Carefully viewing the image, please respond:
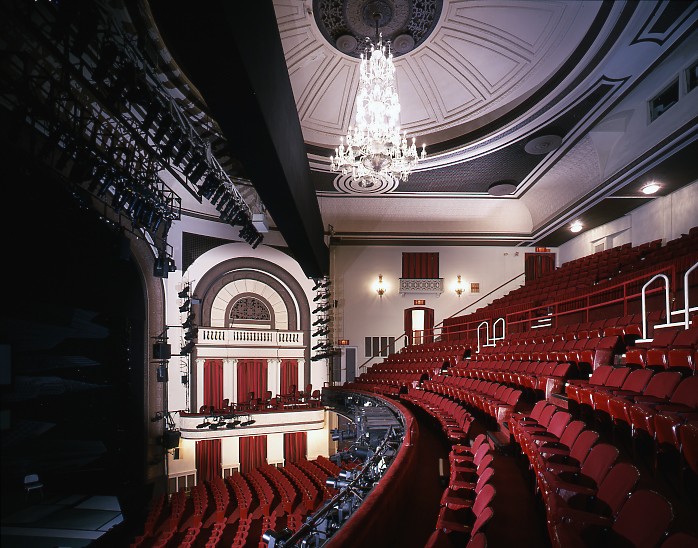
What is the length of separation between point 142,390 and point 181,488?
2141 mm

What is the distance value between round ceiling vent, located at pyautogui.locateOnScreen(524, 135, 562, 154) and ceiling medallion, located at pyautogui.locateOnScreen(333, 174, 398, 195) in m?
2.43

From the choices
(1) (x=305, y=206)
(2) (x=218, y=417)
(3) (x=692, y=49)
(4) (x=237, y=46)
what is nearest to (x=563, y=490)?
(4) (x=237, y=46)

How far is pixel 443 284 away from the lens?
393 inches

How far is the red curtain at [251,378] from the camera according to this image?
28.6ft

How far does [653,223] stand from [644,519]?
7.28 meters

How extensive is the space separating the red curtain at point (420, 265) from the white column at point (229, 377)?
4.19 m

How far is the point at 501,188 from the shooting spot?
8367mm

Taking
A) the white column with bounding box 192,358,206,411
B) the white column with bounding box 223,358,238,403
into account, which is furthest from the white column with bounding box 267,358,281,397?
the white column with bounding box 192,358,206,411

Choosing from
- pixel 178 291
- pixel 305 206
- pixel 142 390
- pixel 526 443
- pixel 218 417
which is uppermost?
pixel 305 206

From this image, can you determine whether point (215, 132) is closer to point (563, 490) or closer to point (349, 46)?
point (349, 46)

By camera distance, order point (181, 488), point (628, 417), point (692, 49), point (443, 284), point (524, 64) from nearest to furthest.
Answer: point (628, 417), point (692, 49), point (524, 64), point (181, 488), point (443, 284)

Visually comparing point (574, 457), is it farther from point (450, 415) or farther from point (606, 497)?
point (450, 415)

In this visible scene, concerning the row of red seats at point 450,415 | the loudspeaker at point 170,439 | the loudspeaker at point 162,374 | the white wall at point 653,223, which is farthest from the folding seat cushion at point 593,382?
the loudspeaker at point 170,439

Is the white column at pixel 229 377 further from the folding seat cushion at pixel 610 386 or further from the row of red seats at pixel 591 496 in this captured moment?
the row of red seats at pixel 591 496
